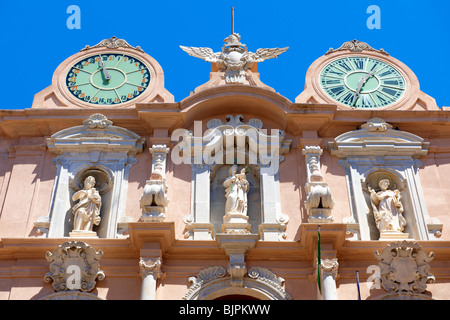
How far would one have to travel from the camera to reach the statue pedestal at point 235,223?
17062mm

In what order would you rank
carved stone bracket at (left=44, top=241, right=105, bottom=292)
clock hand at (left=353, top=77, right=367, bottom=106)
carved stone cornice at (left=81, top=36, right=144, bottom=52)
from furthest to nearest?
carved stone cornice at (left=81, top=36, right=144, bottom=52) < clock hand at (left=353, top=77, right=367, bottom=106) < carved stone bracket at (left=44, top=241, right=105, bottom=292)

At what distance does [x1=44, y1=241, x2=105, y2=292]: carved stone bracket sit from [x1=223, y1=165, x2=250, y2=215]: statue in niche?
2888mm

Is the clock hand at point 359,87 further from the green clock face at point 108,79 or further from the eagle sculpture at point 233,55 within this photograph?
the green clock face at point 108,79

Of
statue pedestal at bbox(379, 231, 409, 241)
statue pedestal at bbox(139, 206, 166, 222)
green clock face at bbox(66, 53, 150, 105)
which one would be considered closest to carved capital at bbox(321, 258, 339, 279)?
statue pedestal at bbox(379, 231, 409, 241)

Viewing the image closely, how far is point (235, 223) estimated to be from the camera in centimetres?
1712

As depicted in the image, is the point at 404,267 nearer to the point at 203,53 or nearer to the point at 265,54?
the point at 265,54

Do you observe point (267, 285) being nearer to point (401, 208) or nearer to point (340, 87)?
point (401, 208)

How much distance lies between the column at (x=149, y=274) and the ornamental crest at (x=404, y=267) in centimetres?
421

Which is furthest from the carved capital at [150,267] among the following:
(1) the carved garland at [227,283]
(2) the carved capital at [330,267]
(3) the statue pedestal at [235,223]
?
(2) the carved capital at [330,267]

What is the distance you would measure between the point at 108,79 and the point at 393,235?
7845 millimetres

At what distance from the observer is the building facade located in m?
16.3

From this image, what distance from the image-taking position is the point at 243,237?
1648 cm

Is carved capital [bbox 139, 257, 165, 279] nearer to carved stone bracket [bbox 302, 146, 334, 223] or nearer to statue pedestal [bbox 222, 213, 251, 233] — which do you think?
statue pedestal [bbox 222, 213, 251, 233]

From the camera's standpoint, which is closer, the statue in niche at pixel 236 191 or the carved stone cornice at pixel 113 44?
the statue in niche at pixel 236 191
